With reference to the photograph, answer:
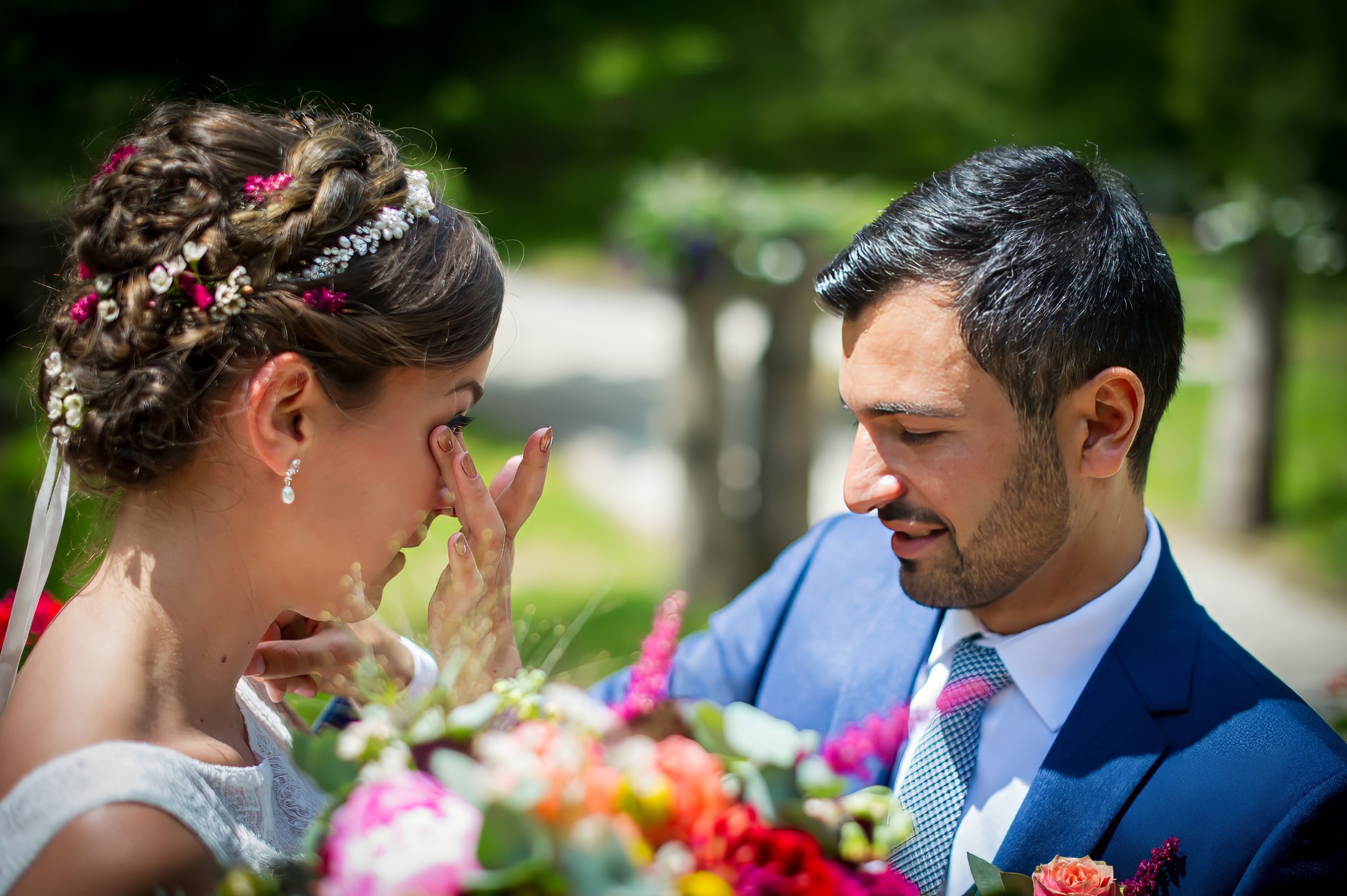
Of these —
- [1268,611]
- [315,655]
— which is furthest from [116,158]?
[1268,611]

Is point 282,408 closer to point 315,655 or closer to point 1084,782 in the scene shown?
point 315,655

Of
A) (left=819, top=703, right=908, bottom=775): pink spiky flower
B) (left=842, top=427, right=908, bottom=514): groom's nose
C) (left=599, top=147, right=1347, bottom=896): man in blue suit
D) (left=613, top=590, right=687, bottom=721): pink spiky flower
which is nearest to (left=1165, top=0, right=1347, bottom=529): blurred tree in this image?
(left=599, top=147, right=1347, bottom=896): man in blue suit

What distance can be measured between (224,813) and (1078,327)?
181 cm

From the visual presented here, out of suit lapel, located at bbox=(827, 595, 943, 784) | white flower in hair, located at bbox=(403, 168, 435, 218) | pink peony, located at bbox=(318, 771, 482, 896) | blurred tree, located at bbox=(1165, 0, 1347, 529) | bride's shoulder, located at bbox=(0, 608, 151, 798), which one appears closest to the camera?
pink peony, located at bbox=(318, 771, 482, 896)

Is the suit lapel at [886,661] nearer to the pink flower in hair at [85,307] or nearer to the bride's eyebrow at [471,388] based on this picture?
the bride's eyebrow at [471,388]

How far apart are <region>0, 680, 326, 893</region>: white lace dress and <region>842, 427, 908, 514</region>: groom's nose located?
1.20 m

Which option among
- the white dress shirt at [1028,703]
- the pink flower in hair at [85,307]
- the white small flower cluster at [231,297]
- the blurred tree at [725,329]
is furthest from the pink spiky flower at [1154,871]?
the blurred tree at [725,329]

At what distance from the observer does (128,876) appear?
1477mm

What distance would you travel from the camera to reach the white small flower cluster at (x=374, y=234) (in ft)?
5.97

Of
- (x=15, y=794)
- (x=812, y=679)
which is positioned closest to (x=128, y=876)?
(x=15, y=794)

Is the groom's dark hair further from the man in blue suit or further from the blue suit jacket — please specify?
the blue suit jacket

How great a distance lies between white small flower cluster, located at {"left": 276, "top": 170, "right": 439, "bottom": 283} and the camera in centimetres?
182

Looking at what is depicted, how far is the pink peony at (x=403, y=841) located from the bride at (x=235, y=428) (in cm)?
41

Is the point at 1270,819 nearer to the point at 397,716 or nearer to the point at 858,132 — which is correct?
the point at 397,716
